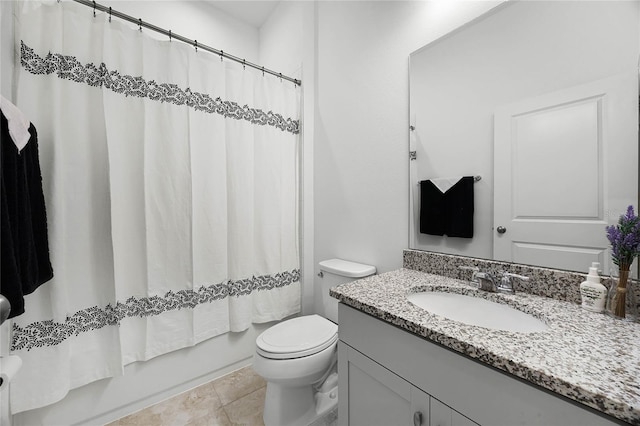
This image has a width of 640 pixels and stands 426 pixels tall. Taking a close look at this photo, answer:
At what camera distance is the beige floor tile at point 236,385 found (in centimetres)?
152

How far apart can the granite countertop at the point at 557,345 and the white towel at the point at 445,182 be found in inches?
19.4

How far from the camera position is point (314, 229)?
199 cm

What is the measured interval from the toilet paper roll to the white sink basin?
3.91ft

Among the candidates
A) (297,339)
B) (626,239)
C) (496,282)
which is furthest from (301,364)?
(626,239)

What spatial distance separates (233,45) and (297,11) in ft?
2.27

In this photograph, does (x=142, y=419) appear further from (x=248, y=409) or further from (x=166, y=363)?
(x=248, y=409)


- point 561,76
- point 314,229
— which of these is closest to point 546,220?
point 561,76

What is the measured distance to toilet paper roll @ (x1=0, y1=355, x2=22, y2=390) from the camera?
0.63 metres

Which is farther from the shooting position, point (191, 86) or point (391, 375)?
point (191, 86)

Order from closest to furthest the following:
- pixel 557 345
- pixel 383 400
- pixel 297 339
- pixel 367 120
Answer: pixel 557 345, pixel 383 400, pixel 297 339, pixel 367 120

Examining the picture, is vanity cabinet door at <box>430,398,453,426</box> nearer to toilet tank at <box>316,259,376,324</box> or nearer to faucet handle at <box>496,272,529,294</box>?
faucet handle at <box>496,272,529,294</box>

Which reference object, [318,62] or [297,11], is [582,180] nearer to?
[318,62]

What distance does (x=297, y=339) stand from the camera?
1.27 meters

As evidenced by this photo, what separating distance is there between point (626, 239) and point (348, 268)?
108cm
